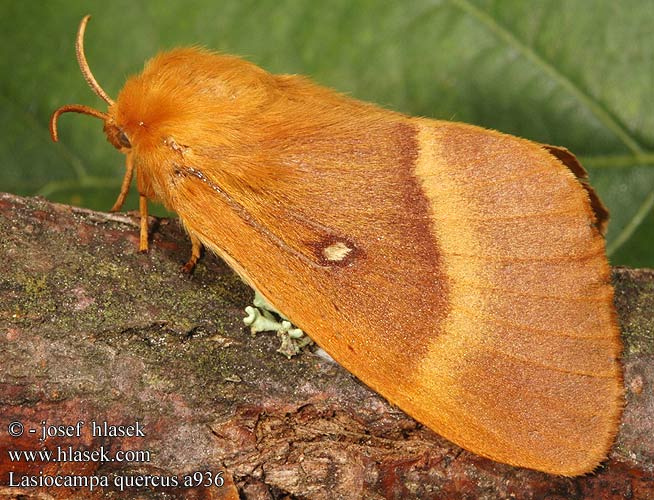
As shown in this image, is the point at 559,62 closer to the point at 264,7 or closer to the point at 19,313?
the point at 264,7

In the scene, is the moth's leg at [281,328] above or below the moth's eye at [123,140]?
below

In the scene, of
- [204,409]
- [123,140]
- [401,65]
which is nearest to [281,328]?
[204,409]

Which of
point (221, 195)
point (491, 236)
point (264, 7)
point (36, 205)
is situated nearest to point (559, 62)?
point (264, 7)

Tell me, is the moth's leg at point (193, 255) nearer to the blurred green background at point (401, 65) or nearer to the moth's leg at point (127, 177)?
the moth's leg at point (127, 177)

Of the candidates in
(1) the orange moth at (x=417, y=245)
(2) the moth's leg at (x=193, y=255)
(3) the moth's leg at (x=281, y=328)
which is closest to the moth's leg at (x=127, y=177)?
(1) the orange moth at (x=417, y=245)

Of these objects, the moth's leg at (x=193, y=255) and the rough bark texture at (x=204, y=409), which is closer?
the rough bark texture at (x=204, y=409)

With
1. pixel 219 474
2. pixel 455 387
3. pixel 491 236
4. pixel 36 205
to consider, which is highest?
pixel 491 236
